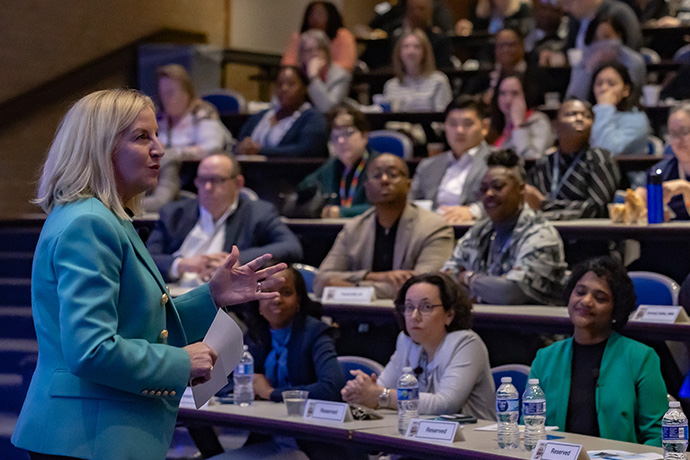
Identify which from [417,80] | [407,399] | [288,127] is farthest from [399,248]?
[417,80]

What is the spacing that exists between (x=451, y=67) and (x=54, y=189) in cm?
636

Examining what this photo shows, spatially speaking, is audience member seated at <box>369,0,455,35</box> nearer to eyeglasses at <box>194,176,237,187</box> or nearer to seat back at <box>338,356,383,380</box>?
eyeglasses at <box>194,176,237,187</box>

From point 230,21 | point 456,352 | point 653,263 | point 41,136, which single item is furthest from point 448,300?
point 230,21

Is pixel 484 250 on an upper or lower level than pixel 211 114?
lower

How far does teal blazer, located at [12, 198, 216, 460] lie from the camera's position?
1.53 metres

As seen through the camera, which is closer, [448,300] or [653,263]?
[448,300]

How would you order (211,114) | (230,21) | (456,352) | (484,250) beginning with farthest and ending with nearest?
1. (230,21)
2. (211,114)
3. (484,250)
4. (456,352)

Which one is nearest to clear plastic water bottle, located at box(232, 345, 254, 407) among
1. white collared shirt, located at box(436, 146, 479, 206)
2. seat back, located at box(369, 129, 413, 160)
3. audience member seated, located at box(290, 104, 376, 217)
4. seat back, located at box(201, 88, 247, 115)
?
audience member seated, located at box(290, 104, 376, 217)

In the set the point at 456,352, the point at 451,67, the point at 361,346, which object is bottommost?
the point at 361,346

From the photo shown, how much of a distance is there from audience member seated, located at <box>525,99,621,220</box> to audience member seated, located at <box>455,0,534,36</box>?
335 cm

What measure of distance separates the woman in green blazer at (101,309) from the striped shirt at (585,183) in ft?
10.2

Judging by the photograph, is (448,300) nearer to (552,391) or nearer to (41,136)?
(552,391)

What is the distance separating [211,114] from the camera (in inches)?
249

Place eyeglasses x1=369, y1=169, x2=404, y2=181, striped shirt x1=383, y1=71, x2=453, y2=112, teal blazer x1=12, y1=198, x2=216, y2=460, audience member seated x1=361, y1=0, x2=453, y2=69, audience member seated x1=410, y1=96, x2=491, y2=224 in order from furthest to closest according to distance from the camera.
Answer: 1. audience member seated x1=361, y1=0, x2=453, y2=69
2. striped shirt x1=383, y1=71, x2=453, y2=112
3. audience member seated x1=410, y1=96, x2=491, y2=224
4. eyeglasses x1=369, y1=169, x2=404, y2=181
5. teal blazer x1=12, y1=198, x2=216, y2=460
